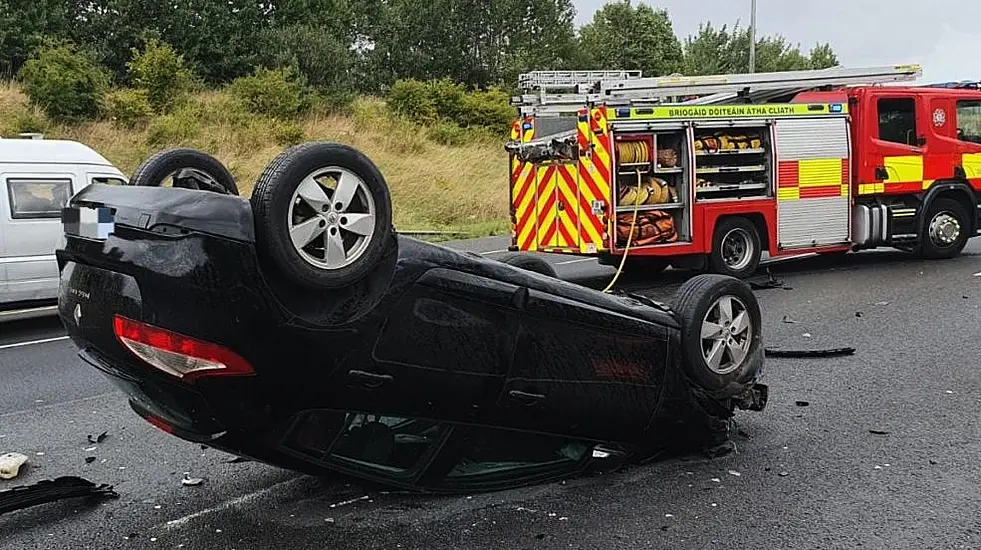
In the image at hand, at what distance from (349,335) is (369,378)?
0.21 m

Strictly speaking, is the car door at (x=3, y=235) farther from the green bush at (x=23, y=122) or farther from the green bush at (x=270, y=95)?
the green bush at (x=270, y=95)

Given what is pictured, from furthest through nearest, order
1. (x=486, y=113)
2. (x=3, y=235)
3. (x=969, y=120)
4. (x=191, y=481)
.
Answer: (x=486, y=113) < (x=969, y=120) < (x=3, y=235) < (x=191, y=481)

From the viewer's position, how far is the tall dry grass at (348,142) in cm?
2377

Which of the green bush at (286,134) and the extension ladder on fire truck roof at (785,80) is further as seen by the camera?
the green bush at (286,134)

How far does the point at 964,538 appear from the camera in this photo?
3.87 meters

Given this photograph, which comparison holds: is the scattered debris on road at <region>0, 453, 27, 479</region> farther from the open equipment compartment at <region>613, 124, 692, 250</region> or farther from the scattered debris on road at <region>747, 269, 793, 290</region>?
the scattered debris on road at <region>747, 269, 793, 290</region>

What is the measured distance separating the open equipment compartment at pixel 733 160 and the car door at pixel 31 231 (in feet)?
24.7

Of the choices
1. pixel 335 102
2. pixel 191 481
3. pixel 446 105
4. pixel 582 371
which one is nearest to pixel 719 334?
pixel 582 371

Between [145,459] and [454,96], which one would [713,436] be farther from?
[454,96]

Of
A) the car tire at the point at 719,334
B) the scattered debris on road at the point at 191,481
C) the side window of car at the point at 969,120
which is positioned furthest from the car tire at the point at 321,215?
the side window of car at the point at 969,120

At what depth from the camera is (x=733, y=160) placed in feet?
39.6

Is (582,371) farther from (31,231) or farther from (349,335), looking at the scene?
(31,231)

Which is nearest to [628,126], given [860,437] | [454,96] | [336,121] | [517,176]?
[517,176]

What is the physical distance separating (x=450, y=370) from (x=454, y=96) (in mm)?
31289
